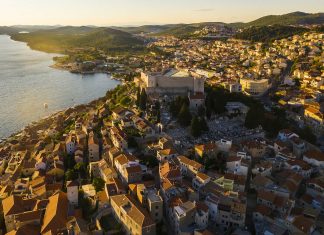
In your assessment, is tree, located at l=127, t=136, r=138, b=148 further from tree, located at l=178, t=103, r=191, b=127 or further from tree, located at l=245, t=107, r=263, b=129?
tree, located at l=245, t=107, r=263, b=129

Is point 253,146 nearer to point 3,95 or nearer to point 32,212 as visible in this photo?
point 32,212

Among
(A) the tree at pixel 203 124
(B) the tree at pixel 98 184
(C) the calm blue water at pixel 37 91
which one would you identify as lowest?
(C) the calm blue water at pixel 37 91

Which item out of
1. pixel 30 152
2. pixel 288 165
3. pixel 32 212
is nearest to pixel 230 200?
pixel 288 165

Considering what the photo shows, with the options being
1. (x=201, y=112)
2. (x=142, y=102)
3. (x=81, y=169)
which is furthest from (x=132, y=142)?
(x=201, y=112)

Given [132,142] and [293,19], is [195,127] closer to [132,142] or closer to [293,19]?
[132,142]

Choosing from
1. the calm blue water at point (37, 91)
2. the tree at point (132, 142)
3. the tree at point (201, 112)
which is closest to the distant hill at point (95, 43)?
the calm blue water at point (37, 91)

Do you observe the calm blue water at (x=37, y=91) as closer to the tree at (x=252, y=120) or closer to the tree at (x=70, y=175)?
the tree at (x=70, y=175)
